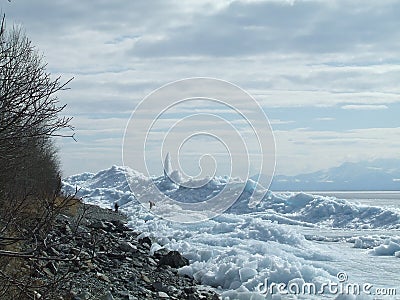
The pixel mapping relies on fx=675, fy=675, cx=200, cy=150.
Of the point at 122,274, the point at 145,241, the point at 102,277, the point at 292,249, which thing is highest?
the point at 102,277

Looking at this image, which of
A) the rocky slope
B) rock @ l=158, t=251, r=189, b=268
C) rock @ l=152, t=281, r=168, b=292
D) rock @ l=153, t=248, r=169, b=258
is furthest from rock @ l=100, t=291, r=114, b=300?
rock @ l=153, t=248, r=169, b=258

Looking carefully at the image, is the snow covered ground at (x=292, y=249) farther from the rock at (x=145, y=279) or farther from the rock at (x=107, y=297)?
the rock at (x=107, y=297)

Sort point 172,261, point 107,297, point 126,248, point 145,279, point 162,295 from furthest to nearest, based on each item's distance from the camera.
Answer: point 126,248 < point 172,261 < point 145,279 < point 162,295 < point 107,297

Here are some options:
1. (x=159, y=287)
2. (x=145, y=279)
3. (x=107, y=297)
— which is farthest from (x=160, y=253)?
(x=107, y=297)

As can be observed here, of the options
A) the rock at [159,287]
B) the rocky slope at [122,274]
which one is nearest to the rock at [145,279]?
the rocky slope at [122,274]

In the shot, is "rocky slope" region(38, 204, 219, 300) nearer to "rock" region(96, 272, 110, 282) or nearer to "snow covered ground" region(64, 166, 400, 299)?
"rock" region(96, 272, 110, 282)

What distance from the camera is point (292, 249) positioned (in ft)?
73.7

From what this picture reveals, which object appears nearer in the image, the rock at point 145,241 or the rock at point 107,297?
the rock at point 107,297

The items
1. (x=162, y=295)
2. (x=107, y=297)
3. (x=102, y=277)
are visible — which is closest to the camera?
(x=107, y=297)

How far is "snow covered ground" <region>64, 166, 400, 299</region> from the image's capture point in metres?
15.0

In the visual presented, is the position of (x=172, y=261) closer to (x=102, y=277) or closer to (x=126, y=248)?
(x=126, y=248)

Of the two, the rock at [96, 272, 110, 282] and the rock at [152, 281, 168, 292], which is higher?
the rock at [96, 272, 110, 282]

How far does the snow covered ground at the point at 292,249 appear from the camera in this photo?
589 inches

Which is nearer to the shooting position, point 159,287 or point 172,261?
point 159,287
